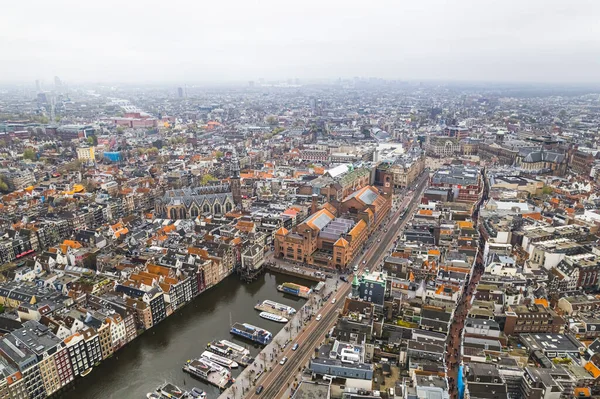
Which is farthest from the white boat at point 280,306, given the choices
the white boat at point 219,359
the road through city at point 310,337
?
the white boat at point 219,359

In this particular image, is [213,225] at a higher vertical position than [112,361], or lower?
higher

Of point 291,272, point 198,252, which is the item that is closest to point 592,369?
point 291,272

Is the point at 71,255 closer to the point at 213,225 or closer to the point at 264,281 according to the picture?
the point at 213,225

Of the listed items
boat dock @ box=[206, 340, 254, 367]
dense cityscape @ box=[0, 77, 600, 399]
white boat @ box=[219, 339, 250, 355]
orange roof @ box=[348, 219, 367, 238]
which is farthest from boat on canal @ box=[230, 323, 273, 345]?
orange roof @ box=[348, 219, 367, 238]

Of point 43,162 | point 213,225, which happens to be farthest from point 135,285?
point 43,162

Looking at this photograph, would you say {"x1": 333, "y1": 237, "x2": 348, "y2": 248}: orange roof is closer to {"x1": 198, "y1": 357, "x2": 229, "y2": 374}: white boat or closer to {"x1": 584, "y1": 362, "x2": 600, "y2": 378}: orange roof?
{"x1": 198, "y1": 357, "x2": 229, "y2": 374}: white boat

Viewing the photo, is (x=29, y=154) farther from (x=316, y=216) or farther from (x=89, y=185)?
(x=316, y=216)
